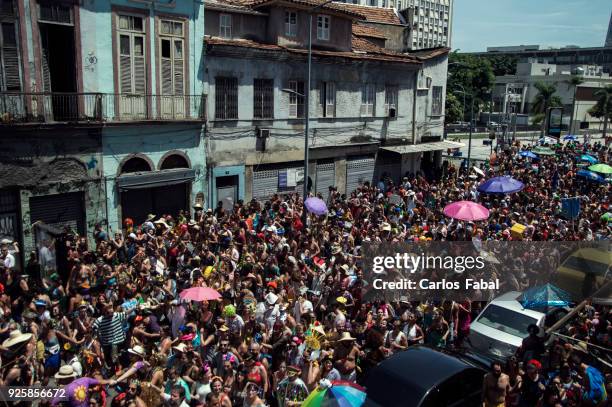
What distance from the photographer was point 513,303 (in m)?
11.2

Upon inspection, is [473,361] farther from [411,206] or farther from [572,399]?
[411,206]

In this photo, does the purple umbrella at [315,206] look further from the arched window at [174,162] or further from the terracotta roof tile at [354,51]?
the terracotta roof tile at [354,51]

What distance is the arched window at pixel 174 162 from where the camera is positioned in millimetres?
19438

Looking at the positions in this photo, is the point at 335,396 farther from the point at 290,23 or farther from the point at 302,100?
the point at 290,23

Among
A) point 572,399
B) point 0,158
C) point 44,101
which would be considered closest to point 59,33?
point 44,101

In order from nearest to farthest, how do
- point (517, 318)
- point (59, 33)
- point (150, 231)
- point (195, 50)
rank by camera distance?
point (517, 318), point (150, 231), point (59, 33), point (195, 50)

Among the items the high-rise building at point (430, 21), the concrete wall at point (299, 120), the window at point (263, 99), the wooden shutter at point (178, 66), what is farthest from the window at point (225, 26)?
the high-rise building at point (430, 21)

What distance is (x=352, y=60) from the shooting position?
25.1 meters

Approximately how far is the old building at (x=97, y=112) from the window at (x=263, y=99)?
2.76 meters

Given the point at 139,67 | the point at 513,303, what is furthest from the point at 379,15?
the point at 513,303

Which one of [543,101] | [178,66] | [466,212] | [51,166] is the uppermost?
[178,66]

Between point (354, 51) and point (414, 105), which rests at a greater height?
point (354, 51)

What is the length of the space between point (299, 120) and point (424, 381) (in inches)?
669

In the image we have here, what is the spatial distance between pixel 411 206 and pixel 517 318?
1046 cm
